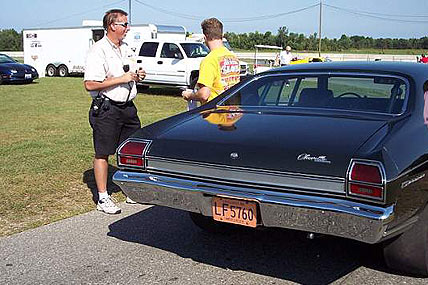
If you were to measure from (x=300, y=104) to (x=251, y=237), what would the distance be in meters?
1.18

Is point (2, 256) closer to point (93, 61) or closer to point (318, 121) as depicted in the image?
point (93, 61)

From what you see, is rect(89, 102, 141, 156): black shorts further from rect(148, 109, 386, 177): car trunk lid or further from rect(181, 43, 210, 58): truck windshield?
rect(181, 43, 210, 58): truck windshield

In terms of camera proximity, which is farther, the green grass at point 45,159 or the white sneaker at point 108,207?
the green grass at point 45,159

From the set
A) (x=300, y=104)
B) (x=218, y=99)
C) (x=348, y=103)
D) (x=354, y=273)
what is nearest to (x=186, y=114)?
(x=218, y=99)

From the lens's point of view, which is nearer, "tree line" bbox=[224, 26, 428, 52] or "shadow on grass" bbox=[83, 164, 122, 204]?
"shadow on grass" bbox=[83, 164, 122, 204]

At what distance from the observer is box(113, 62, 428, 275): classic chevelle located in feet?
10.0

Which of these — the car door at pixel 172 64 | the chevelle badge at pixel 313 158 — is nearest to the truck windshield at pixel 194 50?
the car door at pixel 172 64

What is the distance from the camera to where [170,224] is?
4.91 m

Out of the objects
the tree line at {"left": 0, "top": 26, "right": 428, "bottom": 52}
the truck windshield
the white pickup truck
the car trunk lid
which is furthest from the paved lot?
the tree line at {"left": 0, "top": 26, "right": 428, "bottom": 52}

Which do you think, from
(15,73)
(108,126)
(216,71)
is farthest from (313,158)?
(15,73)

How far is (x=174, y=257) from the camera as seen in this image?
13.5 ft

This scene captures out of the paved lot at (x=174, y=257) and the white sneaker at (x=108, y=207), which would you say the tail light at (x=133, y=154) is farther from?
the white sneaker at (x=108, y=207)

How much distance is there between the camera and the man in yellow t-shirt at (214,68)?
17.1 feet

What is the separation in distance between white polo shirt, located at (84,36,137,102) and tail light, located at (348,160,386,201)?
277 cm
